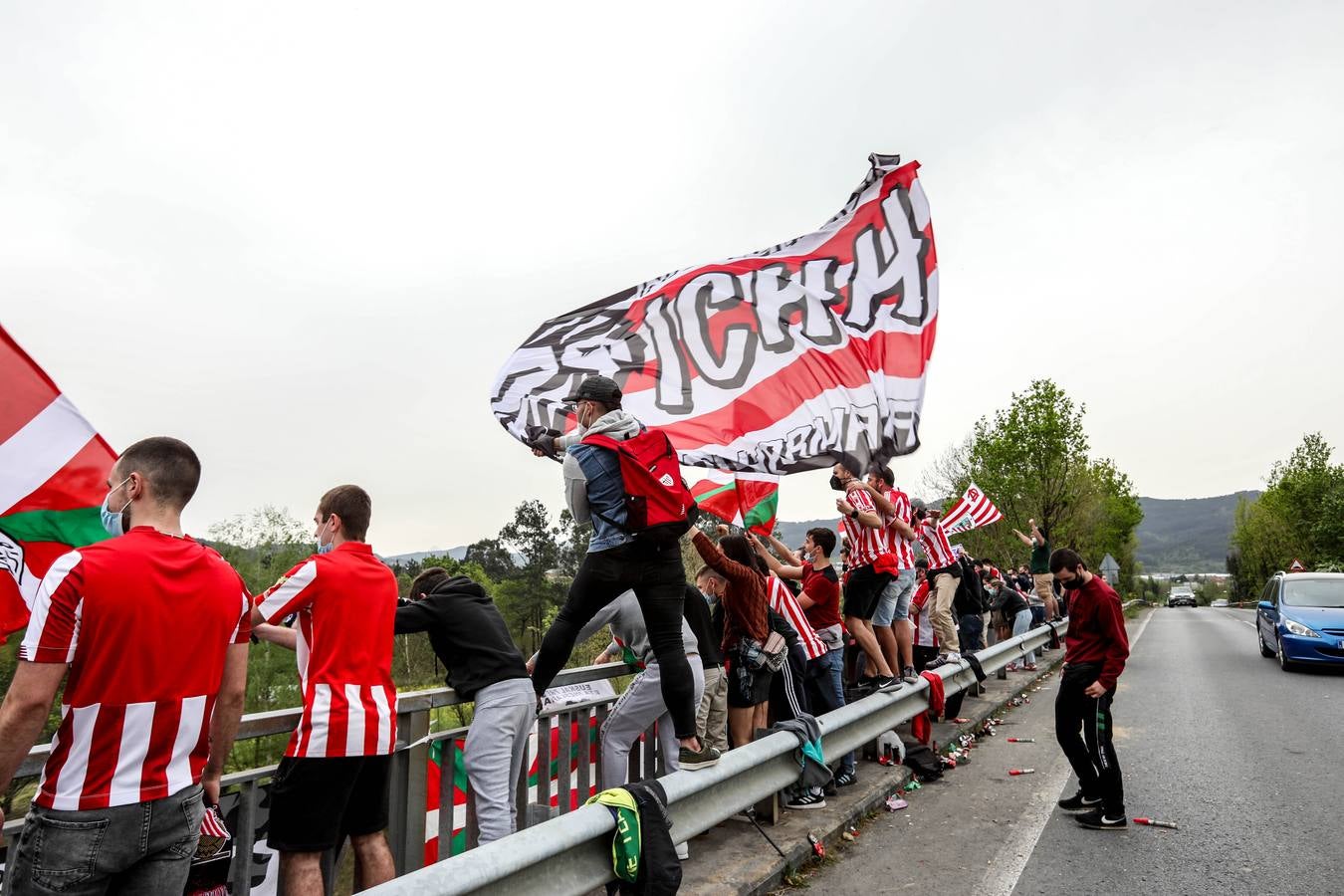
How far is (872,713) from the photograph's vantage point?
6777 mm

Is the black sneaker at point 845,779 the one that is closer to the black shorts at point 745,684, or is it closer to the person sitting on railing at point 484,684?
the black shorts at point 745,684

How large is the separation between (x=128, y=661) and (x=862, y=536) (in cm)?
656

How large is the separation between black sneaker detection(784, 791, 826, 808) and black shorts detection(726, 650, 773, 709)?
0.69 meters

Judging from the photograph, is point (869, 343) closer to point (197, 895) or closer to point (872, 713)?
point (872, 713)

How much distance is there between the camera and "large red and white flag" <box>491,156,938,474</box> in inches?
258

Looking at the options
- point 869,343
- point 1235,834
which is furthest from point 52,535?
point 1235,834

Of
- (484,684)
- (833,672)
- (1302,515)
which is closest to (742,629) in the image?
(833,672)

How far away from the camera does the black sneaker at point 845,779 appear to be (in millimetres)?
6812

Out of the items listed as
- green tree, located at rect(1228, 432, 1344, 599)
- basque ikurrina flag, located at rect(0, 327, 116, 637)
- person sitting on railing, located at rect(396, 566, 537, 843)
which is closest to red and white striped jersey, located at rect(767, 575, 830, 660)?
person sitting on railing, located at rect(396, 566, 537, 843)

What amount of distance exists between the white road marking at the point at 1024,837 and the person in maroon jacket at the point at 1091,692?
207mm

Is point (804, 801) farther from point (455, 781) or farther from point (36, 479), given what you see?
point (36, 479)

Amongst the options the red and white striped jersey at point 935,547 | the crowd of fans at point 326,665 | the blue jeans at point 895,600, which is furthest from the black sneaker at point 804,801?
the red and white striped jersey at point 935,547

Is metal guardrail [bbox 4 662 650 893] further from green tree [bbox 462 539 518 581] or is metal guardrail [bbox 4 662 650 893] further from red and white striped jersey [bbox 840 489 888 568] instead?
green tree [bbox 462 539 518 581]

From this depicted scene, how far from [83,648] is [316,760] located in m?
1.21
